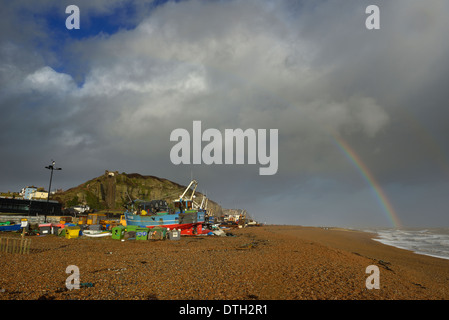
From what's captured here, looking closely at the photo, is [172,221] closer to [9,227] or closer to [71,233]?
[71,233]

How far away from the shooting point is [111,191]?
127m

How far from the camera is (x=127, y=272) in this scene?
13.0 m

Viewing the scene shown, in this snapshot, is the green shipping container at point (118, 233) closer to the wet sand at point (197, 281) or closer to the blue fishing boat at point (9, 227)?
the wet sand at point (197, 281)

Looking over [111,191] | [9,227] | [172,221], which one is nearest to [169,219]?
[172,221]

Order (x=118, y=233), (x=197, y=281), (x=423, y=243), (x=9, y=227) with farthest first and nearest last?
(x=423, y=243)
(x=9, y=227)
(x=118, y=233)
(x=197, y=281)

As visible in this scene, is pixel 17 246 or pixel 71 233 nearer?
pixel 17 246

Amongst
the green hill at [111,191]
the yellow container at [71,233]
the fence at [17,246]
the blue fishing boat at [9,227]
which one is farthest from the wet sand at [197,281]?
the green hill at [111,191]

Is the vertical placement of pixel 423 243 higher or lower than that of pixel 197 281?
lower

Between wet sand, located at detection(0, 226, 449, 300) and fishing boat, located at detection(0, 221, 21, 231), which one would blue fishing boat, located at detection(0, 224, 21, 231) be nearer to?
fishing boat, located at detection(0, 221, 21, 231)

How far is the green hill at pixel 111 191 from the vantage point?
4516 inches

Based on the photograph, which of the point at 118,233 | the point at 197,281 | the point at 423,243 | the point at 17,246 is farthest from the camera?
the point at 423,243

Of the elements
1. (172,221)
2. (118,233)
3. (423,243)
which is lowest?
(423,243)

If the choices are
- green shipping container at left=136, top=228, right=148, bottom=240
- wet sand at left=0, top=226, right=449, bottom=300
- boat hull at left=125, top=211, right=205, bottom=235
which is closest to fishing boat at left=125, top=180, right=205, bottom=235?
boat hull at left=125, top=211, right=205, bottom=235
